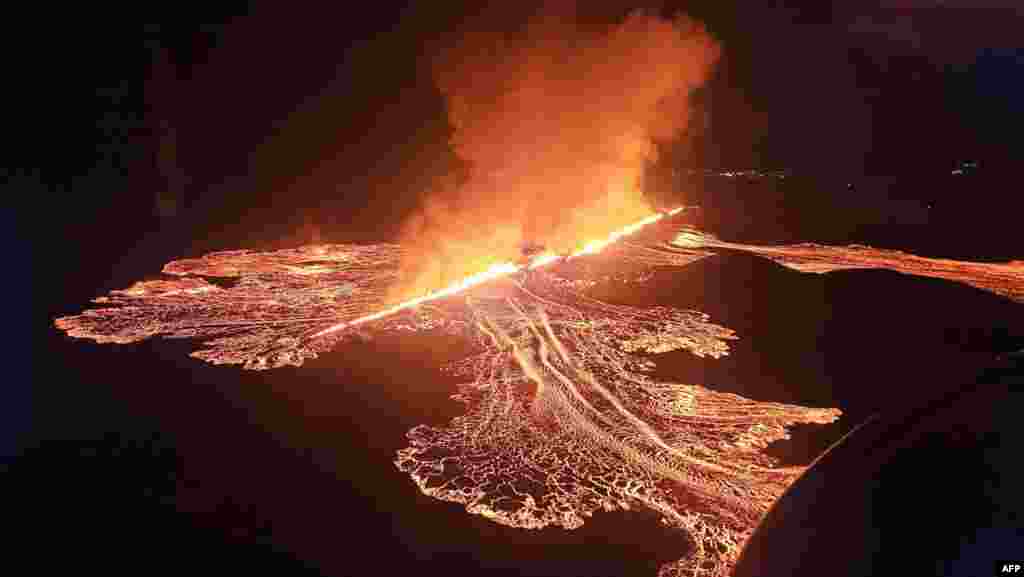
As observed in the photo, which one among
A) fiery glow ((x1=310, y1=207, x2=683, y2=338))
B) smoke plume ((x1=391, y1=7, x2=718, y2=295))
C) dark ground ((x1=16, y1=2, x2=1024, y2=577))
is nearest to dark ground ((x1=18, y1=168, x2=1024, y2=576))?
dark ground ((x1=16, y1=2, x2=1024, y2=577))

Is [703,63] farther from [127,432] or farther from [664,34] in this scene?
[127,432]

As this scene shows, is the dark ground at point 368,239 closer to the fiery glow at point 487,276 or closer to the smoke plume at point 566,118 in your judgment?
the fiery glow at point 487,276

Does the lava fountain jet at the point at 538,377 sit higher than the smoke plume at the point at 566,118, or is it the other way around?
the smoke plume at the point at 566,118

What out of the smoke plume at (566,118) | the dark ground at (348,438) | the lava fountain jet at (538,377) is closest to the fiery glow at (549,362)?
the lava fountain jet at (538,377)

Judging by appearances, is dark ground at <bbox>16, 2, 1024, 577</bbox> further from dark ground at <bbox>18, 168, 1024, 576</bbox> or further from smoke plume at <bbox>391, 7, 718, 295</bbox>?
smoke plume at <bbox>391, 7, 718, 295</bbox>

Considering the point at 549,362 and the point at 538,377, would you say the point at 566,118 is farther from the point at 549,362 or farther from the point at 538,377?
the point at 538,377

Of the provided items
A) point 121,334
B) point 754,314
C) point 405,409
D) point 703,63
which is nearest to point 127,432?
point 405,409

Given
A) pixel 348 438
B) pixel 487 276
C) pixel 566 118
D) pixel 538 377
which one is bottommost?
pixel 348 438

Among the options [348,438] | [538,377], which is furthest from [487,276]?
[348,438]
